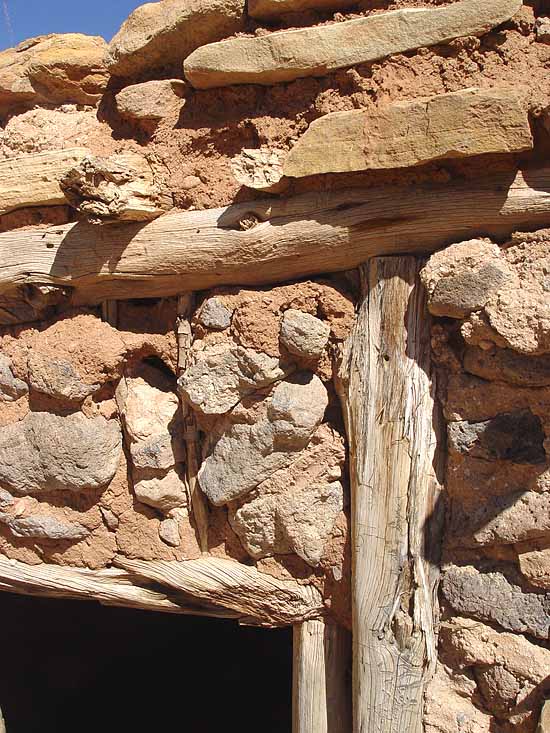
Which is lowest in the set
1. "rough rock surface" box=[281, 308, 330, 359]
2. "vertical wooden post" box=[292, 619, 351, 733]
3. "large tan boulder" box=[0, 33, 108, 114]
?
"vertical wooden post" box=[292, 619, 351, 733]

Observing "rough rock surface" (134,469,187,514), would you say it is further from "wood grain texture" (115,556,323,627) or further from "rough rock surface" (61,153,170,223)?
"rough rock surface" (61,153,170,223)

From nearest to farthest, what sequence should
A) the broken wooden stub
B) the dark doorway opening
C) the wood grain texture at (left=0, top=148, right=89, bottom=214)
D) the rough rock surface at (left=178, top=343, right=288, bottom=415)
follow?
the broken wooden stub
the rough rock surface at (left=178, top=343, right=288, bottom=415)
the wood grain texture at (left=0, top=148, right=89, bottom=214)
the dark doorway opening

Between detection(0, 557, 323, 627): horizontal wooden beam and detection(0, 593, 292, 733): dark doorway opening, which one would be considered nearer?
detection(0, 557, 323, 627): horizontal wooden beam

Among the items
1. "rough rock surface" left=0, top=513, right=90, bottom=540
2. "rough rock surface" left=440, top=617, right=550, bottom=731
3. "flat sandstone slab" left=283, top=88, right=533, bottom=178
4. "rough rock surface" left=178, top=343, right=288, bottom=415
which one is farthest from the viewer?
"rough rock surface" left=0, top=513, right=90, bottom=540

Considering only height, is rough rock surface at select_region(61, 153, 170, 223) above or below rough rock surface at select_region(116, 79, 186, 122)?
below

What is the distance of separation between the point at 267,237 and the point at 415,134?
0.49 metres

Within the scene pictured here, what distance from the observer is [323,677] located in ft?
6.75

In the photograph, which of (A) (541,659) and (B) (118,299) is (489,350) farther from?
(B) (118,299)

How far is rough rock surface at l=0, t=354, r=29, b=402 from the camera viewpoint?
2244 mm

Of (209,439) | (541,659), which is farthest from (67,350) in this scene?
(541,659)

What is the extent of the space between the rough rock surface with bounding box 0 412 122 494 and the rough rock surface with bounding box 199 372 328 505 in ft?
1.25

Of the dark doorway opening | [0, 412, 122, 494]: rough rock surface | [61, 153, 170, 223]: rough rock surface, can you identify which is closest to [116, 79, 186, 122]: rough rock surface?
[61, 153, 170, 223]: rough rock surface

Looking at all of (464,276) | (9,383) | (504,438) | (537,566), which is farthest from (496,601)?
(9,383)

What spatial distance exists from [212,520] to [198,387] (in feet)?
1.55
